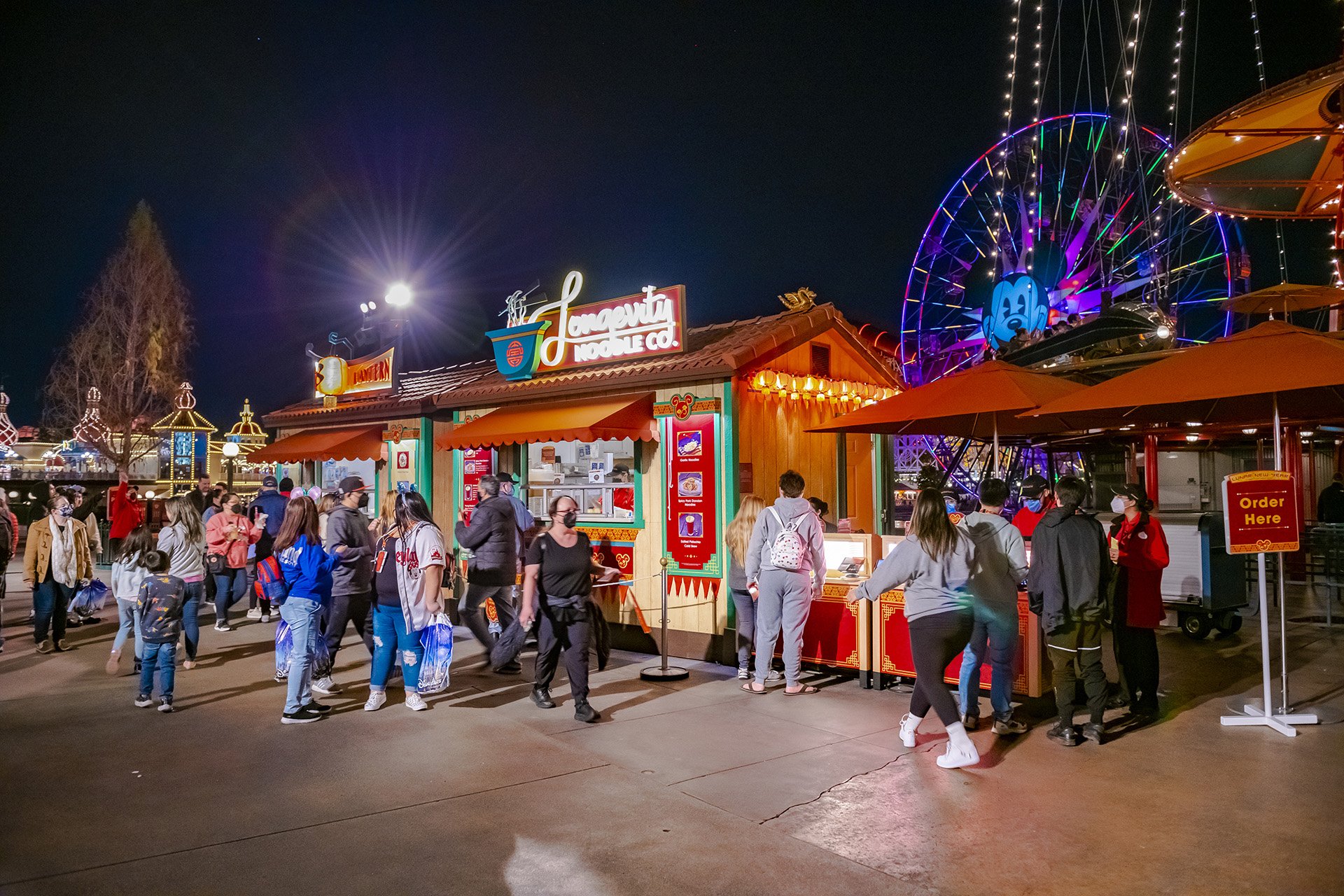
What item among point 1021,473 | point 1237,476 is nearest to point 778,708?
point 1237,476

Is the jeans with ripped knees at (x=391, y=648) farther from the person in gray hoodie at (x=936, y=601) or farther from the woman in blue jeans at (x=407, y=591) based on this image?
the person in gray hoodie at (x=936, y=601)

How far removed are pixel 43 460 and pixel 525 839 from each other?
149ft

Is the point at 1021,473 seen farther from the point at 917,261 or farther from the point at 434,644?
the point at 434,644

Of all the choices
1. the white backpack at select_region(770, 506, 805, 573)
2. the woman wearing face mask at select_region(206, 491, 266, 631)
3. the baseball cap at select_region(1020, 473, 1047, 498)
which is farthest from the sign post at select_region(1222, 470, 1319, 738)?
the woman wearing face mask at select_region(206, 491, 266, 631)

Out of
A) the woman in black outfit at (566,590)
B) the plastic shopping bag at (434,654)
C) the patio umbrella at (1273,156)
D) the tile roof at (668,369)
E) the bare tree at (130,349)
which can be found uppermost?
the bare tree at (130,349)

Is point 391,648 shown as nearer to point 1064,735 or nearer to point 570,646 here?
point 570,646

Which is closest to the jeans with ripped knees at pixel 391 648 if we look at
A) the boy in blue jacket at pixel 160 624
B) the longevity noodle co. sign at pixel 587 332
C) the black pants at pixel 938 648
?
the boy in blue jacket at pixel 160 624

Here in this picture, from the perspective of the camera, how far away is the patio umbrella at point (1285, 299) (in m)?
7.35

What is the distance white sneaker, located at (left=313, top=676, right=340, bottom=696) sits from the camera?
7508mm

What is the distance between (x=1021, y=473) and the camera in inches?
795

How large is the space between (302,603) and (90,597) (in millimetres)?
5605

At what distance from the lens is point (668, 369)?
361 inches

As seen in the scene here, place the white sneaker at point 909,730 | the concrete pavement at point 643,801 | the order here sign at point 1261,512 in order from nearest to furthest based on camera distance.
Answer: the concrete pavement at point 643,801 < the white sneaker at point 909,730 < the order here sign at point 1261,512

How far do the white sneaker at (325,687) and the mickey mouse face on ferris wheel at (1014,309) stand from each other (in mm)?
14169
